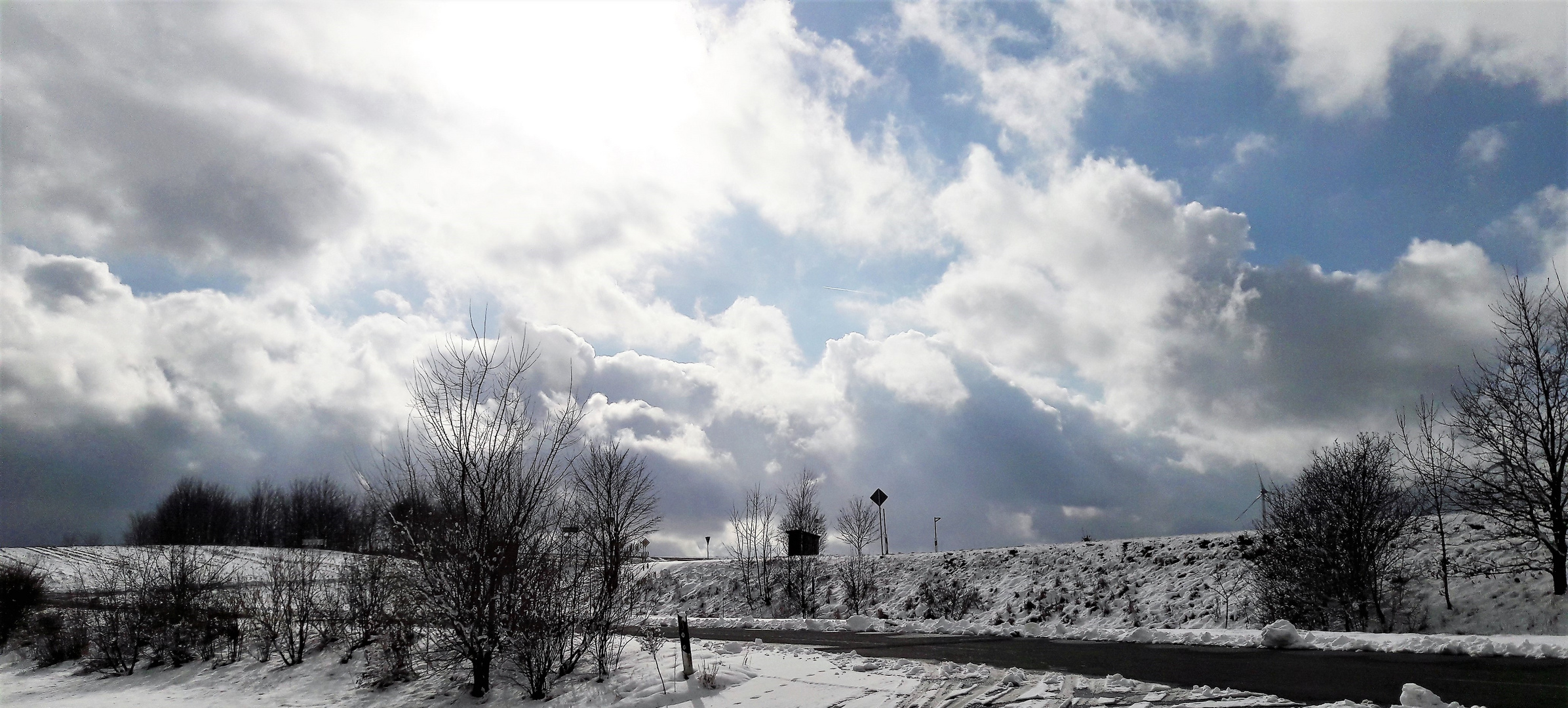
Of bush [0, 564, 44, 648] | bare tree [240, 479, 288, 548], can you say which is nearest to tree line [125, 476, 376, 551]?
bare tree [240, 479, 288, 548]

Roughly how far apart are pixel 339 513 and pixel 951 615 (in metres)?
87.8

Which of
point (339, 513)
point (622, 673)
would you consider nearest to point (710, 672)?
point (622, 673)

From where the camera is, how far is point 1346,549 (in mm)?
22688

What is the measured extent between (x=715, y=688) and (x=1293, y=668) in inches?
332

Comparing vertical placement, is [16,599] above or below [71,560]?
above

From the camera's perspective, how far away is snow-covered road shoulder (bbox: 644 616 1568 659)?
12.1 m

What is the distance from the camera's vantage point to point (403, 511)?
1430 cm

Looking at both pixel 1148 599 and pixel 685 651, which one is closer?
pixel 685 651

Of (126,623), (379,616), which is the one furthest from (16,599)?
(379,616)

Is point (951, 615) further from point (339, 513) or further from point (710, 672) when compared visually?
point (339, 513)

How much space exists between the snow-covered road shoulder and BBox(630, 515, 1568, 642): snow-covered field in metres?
0.08

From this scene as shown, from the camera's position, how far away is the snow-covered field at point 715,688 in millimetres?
9656

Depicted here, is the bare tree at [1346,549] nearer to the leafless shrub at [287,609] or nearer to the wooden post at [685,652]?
the wooden post at [685,652]

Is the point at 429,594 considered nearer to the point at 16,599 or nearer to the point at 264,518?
the point at 16,599
